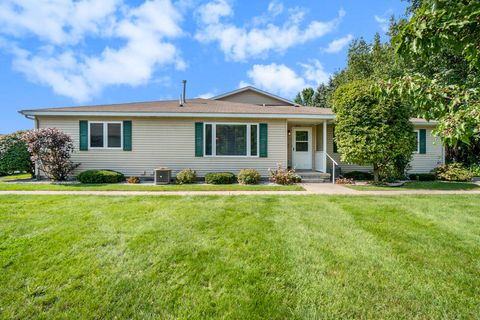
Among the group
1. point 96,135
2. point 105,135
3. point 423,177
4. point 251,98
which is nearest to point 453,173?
point 423,177

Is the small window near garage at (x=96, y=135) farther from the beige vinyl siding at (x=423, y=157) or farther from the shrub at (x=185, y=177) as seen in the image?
the beige vinyl siding at (x=423, y=157)

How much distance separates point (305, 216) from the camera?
495 centimetres

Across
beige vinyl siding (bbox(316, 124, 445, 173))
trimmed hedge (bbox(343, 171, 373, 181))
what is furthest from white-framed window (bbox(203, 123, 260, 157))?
trimmed hedge (bbox(343, 171, 373, 181))

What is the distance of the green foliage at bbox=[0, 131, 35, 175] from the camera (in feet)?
35.4

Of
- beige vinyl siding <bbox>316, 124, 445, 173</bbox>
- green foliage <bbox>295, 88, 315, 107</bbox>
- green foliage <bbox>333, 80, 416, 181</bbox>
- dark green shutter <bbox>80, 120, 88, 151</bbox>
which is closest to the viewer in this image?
green foliage <bbox>333, 80, 416, 181</bbox>

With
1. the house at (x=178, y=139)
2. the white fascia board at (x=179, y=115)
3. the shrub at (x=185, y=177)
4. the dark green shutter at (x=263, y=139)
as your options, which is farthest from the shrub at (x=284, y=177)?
the shrub at (x=185, y=177)

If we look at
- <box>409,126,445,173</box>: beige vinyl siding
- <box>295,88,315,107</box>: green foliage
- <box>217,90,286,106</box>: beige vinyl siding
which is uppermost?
<box>295,88,315,107</box>: green foliage

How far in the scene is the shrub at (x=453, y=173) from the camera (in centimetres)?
1064

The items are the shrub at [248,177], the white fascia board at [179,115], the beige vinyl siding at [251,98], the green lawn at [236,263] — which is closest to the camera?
the green lawn at [236,263]

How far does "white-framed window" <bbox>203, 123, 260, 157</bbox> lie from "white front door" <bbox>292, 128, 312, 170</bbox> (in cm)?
266

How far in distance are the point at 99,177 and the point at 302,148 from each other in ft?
31.6

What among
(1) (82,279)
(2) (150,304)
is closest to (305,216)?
(2) (150,304)

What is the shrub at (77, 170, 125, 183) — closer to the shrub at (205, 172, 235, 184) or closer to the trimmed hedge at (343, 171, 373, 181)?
the shrub at (205, 172, 235, 184)

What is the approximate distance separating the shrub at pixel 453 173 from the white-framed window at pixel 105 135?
15.3m
